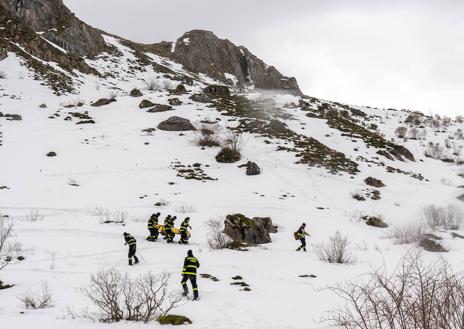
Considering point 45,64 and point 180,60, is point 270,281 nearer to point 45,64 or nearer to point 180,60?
point 45,64

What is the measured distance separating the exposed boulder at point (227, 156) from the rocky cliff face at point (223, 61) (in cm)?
6414

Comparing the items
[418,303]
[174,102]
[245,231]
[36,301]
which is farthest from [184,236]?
[174,102]

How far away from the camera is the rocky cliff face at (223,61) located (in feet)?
309

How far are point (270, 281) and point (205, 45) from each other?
9469 cm

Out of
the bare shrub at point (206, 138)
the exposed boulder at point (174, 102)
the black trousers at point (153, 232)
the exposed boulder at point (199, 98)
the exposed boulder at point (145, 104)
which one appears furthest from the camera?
the exposed boulder at point (199, 98)

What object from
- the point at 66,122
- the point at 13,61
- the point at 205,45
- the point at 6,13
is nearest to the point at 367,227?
the point at 66,122

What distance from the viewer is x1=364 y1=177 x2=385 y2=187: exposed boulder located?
2796 centimetres

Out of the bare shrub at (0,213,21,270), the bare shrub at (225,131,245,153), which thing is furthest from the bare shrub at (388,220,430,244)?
the bare shrub at (225,131,245,153)

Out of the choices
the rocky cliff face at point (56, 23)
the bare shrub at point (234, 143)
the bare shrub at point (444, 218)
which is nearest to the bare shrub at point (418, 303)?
the bare shrub at point (444, 218)

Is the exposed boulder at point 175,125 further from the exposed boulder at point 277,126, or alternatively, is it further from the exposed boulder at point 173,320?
the exposed boulder at point 173,320

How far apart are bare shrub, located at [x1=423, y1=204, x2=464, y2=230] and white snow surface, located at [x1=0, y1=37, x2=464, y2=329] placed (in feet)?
5.66

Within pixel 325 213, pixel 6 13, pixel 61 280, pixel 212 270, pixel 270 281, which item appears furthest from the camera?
pixel 6 13

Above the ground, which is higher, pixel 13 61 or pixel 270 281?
pixel 13 61

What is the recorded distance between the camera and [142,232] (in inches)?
631
